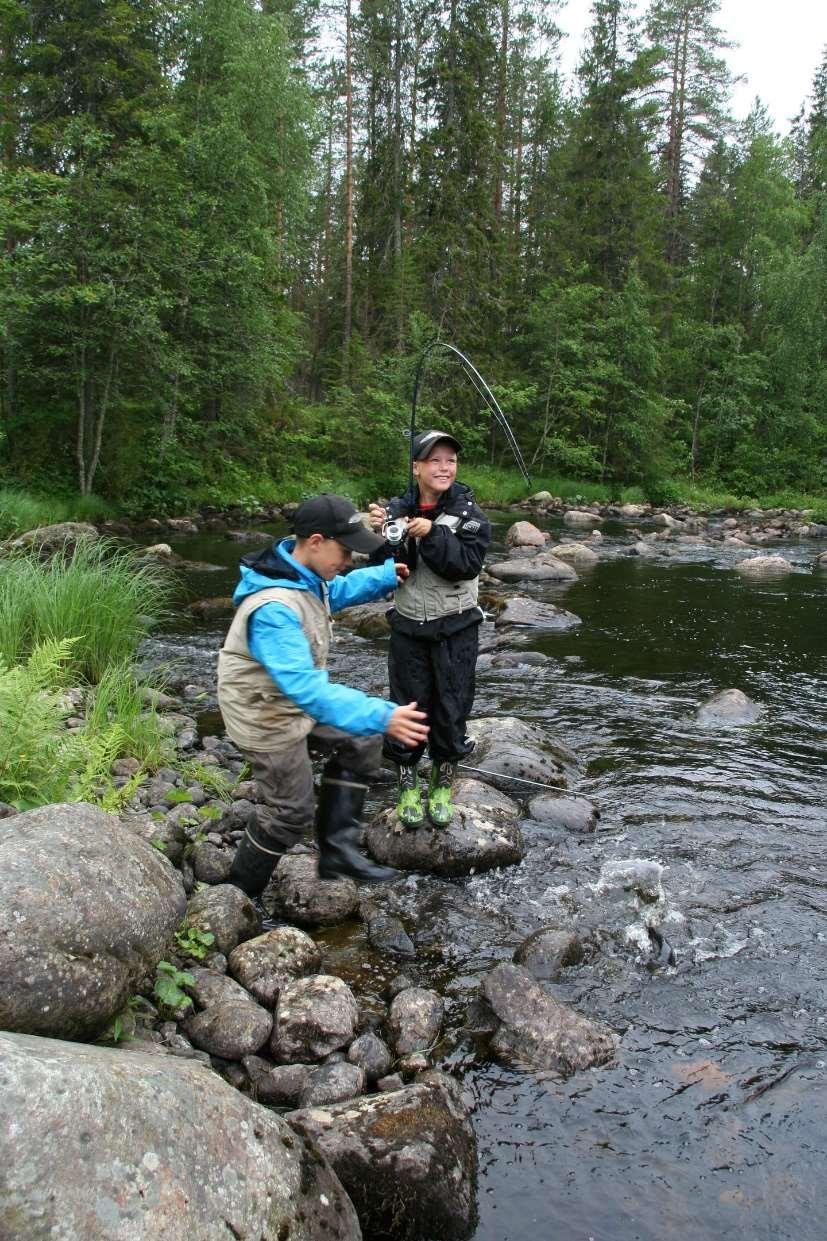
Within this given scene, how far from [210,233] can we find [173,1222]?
2283 cm

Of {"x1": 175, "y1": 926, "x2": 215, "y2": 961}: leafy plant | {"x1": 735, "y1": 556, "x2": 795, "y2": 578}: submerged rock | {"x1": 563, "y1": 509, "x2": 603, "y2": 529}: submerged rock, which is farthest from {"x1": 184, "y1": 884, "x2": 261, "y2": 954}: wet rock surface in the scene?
{"x1": 563, "y1": 509, "x2": 603, "y2": 529}: submerged rock

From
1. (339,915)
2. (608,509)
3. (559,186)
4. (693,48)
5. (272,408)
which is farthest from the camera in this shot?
(693,48)

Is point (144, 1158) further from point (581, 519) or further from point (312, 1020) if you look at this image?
point (581, 519)

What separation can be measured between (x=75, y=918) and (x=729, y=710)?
6.26 metres

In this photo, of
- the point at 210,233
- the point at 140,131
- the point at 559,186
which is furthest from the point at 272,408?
the point at 559,186

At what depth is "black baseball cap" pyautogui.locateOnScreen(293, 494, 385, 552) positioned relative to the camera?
11.8 ft

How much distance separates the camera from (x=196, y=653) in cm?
915

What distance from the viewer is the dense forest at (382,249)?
737 inches

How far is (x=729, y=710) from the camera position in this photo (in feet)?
24.7

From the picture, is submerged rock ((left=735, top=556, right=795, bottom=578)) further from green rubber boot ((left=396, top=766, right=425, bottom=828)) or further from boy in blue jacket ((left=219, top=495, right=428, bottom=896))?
boy in blue jacket ((left=219, top=495, right=428, bottom=896))

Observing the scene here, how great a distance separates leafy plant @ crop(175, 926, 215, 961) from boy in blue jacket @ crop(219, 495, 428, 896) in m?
0.44

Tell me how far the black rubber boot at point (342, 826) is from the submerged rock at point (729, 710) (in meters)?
4.41

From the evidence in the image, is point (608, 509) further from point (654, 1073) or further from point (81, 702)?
point (654, 1073)

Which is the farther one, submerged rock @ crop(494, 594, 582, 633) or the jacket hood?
submerged rock @ crop(494, 594, 582, 633)
